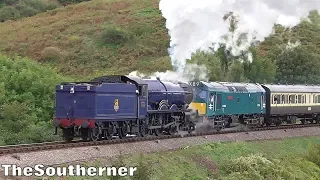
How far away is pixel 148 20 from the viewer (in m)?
81.6

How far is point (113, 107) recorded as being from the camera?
25109 millimetres

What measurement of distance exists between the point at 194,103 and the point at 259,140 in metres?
4.27

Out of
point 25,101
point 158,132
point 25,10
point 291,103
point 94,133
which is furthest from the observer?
point 25,10

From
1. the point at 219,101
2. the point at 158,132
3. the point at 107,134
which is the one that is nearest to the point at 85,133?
the point at 107,134

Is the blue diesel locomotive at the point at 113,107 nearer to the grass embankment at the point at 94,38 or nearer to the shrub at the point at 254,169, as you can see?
the shrub at the point at 254,169

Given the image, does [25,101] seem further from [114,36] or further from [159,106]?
[114,36]

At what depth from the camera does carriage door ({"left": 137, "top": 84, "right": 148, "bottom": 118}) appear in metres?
26.7

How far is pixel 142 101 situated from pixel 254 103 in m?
13.4

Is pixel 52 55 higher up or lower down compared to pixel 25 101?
higher up

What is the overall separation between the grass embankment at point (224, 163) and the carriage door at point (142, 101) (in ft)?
9.75

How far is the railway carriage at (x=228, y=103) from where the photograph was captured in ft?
108

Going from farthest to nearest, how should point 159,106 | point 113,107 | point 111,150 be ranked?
point 159,106 → point 113,107 → point 111,150

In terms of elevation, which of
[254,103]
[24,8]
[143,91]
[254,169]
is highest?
[24,8]

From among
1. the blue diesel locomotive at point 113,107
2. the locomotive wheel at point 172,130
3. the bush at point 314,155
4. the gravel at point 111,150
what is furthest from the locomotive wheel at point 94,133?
the bush at point 314,155
